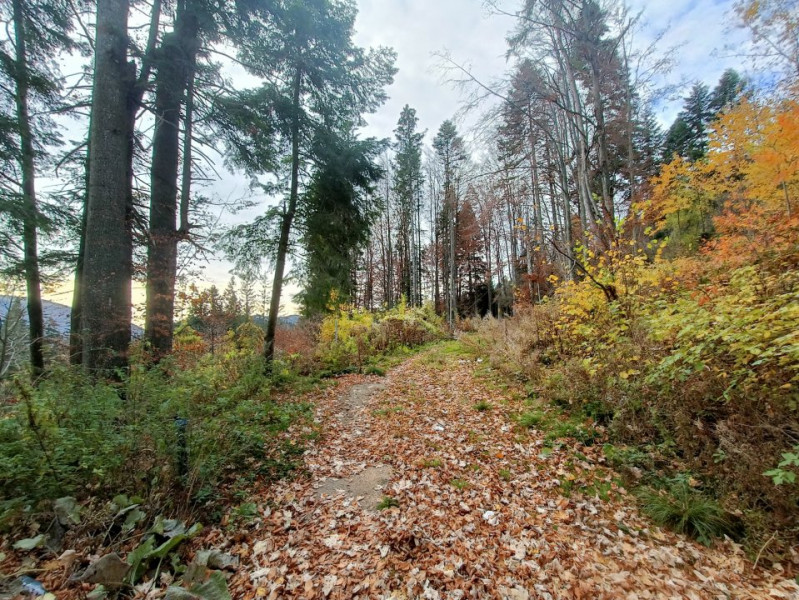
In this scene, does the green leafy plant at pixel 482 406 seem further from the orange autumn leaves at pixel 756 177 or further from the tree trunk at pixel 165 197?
the tree trunk at pixel 165 197

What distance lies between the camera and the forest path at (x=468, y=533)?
6.87ft

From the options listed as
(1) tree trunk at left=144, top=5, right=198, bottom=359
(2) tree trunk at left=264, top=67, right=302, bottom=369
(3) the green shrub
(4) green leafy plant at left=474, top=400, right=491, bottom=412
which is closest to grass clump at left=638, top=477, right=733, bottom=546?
(4) green leafy plant at left=474, top=400, right=491, bottom=412

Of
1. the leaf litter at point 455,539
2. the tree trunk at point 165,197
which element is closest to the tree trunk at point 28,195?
the tree trunk at point 165,197

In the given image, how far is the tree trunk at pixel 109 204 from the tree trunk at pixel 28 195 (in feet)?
6.15

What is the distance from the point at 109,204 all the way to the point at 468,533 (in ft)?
19.4

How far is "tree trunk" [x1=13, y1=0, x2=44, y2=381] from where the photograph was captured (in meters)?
5.14

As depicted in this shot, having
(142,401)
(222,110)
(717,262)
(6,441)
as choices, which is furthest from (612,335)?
(222,110)

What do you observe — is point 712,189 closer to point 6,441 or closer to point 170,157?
point 170,157

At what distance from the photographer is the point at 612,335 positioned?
168 inches

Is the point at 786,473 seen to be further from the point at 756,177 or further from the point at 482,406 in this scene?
the point at 756,177

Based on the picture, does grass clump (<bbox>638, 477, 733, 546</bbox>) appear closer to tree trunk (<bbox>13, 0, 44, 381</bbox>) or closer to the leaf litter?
the leaf litter

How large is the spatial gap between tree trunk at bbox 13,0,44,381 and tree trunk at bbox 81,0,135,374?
1.88 meters

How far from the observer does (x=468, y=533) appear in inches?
103

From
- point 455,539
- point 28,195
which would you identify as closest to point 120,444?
point 455,539
